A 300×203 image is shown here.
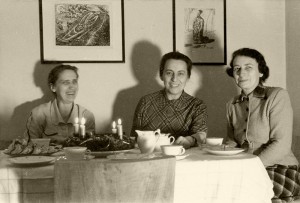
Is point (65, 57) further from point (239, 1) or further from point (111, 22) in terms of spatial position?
point (239, 1)

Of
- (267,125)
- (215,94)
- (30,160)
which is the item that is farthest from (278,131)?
(30,160)

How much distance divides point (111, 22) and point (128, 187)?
2.32 metres

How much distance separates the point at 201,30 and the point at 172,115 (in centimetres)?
100

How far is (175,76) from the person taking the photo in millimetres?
2998

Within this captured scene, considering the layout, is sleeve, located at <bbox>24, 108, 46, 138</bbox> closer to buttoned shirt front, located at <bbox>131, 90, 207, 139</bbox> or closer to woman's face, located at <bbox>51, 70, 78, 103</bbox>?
woman's face, located at <bbox>51, 70, 78, 103</bbox>

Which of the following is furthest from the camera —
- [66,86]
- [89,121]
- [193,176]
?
[89,121]

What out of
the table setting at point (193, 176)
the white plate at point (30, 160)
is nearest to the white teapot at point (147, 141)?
the table setting at point (193, 176)

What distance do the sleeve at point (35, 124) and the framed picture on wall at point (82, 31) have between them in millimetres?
480

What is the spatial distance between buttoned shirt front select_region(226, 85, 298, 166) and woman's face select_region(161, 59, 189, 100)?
1.49 ft

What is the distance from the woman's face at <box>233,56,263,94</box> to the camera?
2.77 m

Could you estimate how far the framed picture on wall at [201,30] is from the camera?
3.58 meters

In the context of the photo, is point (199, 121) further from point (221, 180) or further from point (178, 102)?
point (221, 180)

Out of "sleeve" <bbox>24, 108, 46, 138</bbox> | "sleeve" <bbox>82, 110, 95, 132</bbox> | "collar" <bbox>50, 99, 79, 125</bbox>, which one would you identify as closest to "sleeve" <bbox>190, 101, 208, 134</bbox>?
"sleeve" <bbox>82, 110, 95, 132</bbox>

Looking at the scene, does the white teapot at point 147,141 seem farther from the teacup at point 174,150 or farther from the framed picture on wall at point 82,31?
the framed picture on wall at point 82,31
